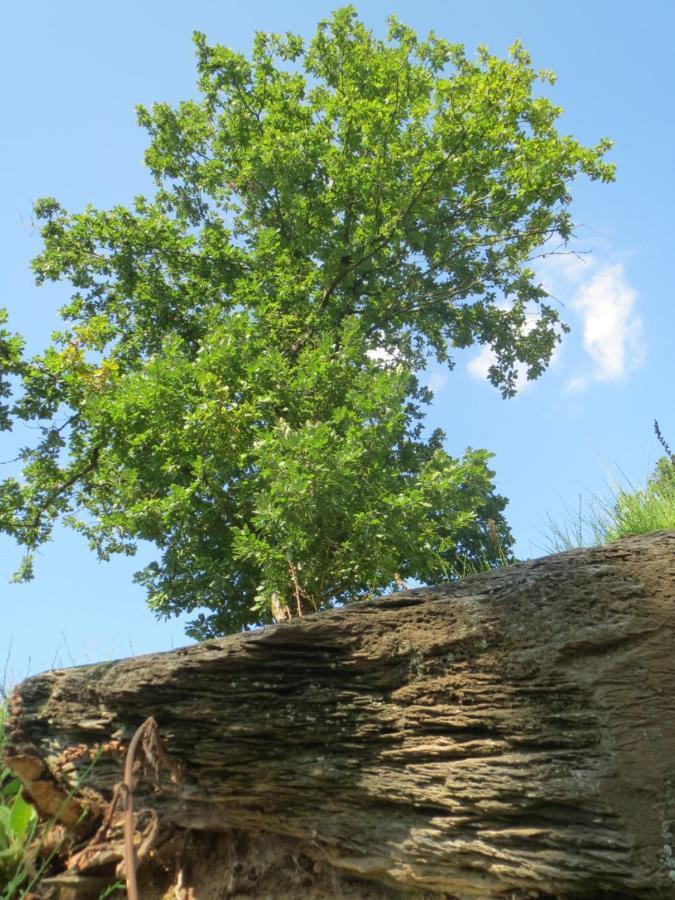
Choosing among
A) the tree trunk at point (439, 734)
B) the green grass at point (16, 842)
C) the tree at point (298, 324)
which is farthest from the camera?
the tree at point (298, 324)

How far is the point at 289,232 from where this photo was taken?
39.2 feet

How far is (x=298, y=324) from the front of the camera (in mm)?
10617

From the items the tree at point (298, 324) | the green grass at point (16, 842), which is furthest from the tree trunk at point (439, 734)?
the tree at point (298, 324)

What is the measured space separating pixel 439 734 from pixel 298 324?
8.34 m

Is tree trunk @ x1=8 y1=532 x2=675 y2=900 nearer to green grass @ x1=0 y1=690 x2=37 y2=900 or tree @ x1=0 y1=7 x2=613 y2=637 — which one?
green grass @ x1=0 y1=690 x2=37 y2=900

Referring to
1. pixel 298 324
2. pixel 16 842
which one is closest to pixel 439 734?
pixel 16 842

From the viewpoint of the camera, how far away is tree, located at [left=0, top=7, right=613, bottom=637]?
304 inches

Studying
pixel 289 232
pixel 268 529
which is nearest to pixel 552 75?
pixel 289 232

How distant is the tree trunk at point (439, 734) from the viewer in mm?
2625

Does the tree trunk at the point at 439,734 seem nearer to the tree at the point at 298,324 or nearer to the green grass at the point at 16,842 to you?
the green grass at the point at 16,842

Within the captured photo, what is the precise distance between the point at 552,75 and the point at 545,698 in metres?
12.8

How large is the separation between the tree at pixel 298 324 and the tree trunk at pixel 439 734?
11.9ft

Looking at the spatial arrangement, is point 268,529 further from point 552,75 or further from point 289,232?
point 552,75

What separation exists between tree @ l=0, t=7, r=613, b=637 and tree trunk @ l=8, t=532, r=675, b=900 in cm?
363
